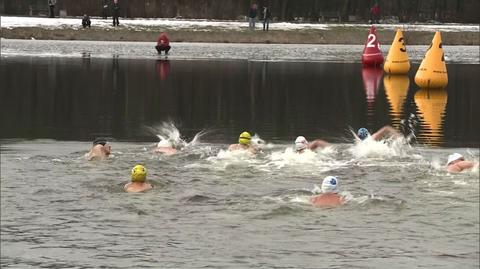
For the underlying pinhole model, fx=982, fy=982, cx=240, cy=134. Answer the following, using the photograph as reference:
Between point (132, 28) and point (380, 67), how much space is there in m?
22.7

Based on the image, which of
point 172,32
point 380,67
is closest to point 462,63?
point 380,67

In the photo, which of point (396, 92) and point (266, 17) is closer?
point (396, 92)

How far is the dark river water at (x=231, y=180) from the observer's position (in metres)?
12.6

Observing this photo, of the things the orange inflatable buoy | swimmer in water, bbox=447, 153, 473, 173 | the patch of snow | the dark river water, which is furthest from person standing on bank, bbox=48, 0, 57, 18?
swimmer in water, bbox=447, 153, 473, 173

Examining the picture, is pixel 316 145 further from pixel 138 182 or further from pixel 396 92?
pixel 396 92

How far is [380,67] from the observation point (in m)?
44.7

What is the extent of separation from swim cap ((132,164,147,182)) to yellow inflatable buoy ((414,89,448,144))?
8.11 m

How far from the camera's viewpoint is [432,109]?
1116 inches

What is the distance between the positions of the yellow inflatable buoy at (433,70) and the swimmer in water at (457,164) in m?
16.4

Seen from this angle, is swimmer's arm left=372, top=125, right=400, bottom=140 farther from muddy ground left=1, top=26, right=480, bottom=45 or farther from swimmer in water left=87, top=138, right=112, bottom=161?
muddy ground left=1, top=26, right=480, bottom=45

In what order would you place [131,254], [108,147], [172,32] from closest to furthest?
[131,254], [108,147], [172,32]

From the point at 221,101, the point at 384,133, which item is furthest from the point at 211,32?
the point at 384,133

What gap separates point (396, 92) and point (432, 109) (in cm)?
527

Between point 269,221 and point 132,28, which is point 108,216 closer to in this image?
point 269,221
